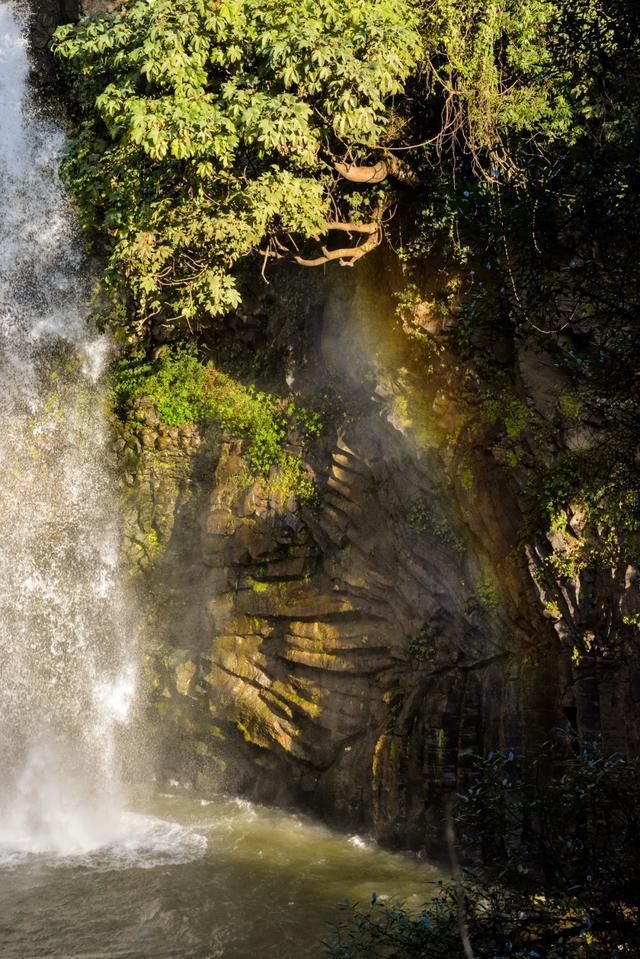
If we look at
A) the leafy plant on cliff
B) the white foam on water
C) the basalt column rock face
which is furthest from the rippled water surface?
the leafy plant on cliff

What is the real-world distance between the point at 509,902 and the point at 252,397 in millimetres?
11379

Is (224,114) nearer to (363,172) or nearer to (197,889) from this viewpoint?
(363,172)

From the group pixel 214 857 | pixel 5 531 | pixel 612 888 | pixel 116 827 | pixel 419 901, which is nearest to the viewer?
pixel 612 888

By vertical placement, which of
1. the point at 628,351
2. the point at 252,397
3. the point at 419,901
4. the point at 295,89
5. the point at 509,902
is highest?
the point at 295,89

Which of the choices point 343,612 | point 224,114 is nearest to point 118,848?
point 343,612

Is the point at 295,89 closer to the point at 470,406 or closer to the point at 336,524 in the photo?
the point at 470,406

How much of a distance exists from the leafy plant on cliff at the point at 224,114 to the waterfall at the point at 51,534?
576cm

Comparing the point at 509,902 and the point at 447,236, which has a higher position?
the point at 447,236

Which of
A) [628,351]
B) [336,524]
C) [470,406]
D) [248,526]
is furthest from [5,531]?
[628,351]

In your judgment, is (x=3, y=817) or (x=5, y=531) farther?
(x=5, y=531)

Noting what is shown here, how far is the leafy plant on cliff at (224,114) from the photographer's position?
1031 centimetres

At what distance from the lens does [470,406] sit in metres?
12.0

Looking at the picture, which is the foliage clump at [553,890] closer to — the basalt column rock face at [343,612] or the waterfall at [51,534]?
the basalt column rock face at [343,612]

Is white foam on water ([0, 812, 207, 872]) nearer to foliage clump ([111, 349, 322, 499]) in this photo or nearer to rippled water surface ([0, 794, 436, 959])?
rippled water surface ([0, 794, 436, 959])
